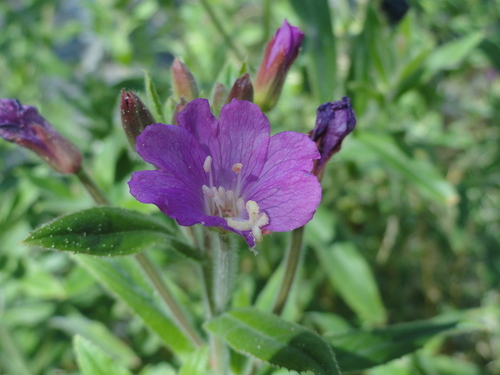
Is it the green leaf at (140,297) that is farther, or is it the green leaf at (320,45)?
the green leaf at (320,45)

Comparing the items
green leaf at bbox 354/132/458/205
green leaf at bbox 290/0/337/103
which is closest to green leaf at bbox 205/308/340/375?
green leaf at bbox 354/132/458/205

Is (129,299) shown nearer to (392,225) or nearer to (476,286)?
(392,225)

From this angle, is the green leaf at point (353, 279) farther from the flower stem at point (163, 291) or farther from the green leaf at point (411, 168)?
the flower stem at point (163, 291)

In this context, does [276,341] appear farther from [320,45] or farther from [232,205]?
[320,45]

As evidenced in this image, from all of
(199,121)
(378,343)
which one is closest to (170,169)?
(199,121)

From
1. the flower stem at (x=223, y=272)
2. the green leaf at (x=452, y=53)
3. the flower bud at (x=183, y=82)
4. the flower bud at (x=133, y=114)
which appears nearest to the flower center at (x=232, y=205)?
the flower stem at (x=223, y=272)

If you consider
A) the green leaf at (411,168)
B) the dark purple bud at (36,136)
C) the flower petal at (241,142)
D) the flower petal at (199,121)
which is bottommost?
the green leaf at (411,168)

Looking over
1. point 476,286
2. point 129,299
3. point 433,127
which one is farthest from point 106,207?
point 476,286
